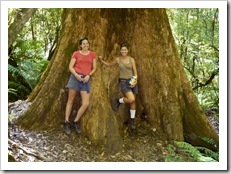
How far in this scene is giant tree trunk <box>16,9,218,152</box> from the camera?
15.9 feet

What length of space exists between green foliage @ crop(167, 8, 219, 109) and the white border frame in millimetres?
1340

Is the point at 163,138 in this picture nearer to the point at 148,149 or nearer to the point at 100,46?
the point at 148,149

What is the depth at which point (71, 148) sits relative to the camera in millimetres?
4656

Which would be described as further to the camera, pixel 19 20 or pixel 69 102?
pixel 69 102

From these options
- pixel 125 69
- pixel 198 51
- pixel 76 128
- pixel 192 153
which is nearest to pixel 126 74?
pixel 125 69

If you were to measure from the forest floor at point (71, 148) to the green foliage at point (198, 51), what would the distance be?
63.7 inches

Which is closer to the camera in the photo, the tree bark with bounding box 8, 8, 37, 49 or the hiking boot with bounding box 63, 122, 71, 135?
the tree bark with bounding box 8, 8, 37, 49

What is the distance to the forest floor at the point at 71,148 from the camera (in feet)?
14.5

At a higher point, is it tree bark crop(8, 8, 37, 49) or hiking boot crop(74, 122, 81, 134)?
tree bark crop(8, 8, 37, 49)

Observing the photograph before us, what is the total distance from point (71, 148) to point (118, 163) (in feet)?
2.02

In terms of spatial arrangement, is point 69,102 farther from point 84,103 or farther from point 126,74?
point 126,74

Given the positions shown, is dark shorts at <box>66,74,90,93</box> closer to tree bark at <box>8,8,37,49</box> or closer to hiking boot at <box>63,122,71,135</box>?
hiking boot at <box>63,122,71,135</box>

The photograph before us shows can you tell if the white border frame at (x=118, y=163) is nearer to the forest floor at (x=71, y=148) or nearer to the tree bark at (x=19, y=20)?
the forest floor at (x=71, y=148)

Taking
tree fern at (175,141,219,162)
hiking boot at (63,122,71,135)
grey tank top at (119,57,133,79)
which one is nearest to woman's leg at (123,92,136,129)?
grey tank top at (119,57,133,79)
